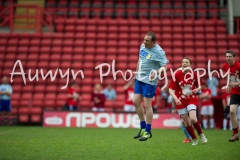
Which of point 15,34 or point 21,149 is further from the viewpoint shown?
point 15,34

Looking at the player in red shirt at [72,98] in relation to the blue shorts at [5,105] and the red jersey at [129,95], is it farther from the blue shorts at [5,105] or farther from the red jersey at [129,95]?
the blue shorts at [5,105]

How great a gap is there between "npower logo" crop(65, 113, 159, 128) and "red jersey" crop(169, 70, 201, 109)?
796 cm

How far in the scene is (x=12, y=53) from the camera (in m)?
21.2

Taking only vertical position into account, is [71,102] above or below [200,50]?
below

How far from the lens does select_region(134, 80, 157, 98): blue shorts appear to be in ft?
28.9

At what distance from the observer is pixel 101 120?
17.1m

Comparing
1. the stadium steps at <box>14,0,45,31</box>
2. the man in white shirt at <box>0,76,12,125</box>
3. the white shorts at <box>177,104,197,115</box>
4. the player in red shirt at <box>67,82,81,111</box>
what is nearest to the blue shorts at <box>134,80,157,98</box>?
the white shorts at <box>177,104,197,115</box>

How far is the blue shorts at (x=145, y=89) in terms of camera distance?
28.9ft

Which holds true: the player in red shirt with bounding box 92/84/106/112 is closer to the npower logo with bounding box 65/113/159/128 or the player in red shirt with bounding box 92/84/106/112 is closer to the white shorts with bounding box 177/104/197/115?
the npower logo with bounding box 65/113/159/128

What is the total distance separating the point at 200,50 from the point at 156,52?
503 inches

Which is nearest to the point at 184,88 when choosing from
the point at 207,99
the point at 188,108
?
the point at 188,108

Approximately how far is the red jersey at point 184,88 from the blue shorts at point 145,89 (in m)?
0.47

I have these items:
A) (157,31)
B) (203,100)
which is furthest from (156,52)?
(157,31)

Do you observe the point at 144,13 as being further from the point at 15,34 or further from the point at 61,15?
the point at 15,34
